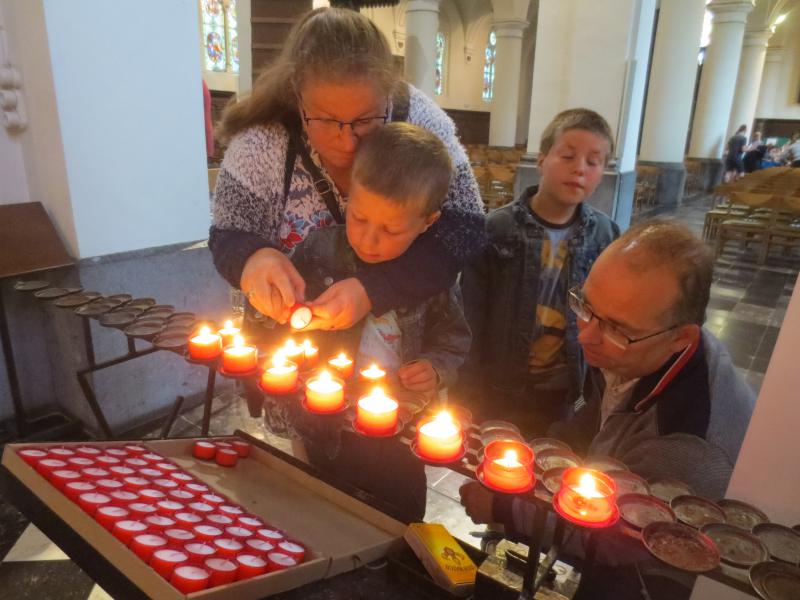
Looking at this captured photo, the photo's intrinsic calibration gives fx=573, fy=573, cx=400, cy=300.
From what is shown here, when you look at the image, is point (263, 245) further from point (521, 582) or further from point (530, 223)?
point (530, 223)

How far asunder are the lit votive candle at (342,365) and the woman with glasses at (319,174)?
0.39 ft

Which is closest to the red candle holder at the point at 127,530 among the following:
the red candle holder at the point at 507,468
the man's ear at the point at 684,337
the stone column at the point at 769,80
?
the red candle holder at the point at 507,468

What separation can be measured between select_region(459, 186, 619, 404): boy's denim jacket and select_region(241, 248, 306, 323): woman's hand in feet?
3.93

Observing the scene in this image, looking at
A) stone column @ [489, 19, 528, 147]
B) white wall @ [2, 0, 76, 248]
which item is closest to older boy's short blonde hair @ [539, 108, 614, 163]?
white wall @ [2, 0, 76, 248]

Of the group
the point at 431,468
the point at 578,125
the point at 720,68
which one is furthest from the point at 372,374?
the point at 720,68

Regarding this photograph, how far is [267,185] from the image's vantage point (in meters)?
1.46

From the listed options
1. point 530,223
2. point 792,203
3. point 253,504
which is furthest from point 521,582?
point 792,203

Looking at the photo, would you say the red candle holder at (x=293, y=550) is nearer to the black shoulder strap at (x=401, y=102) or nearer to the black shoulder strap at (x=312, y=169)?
the black shoulder strap at (x=312, y=169)

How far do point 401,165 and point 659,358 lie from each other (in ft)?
2.49

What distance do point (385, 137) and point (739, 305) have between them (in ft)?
20.7

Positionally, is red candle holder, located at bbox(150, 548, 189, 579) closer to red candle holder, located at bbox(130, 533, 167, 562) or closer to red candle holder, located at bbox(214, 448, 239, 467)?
red candle holder, located at bbox(130, 533, 167, 562)

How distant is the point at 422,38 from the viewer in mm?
12438

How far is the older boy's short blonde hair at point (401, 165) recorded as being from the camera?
51.3 inches

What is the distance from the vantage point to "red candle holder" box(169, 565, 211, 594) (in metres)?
0.99
